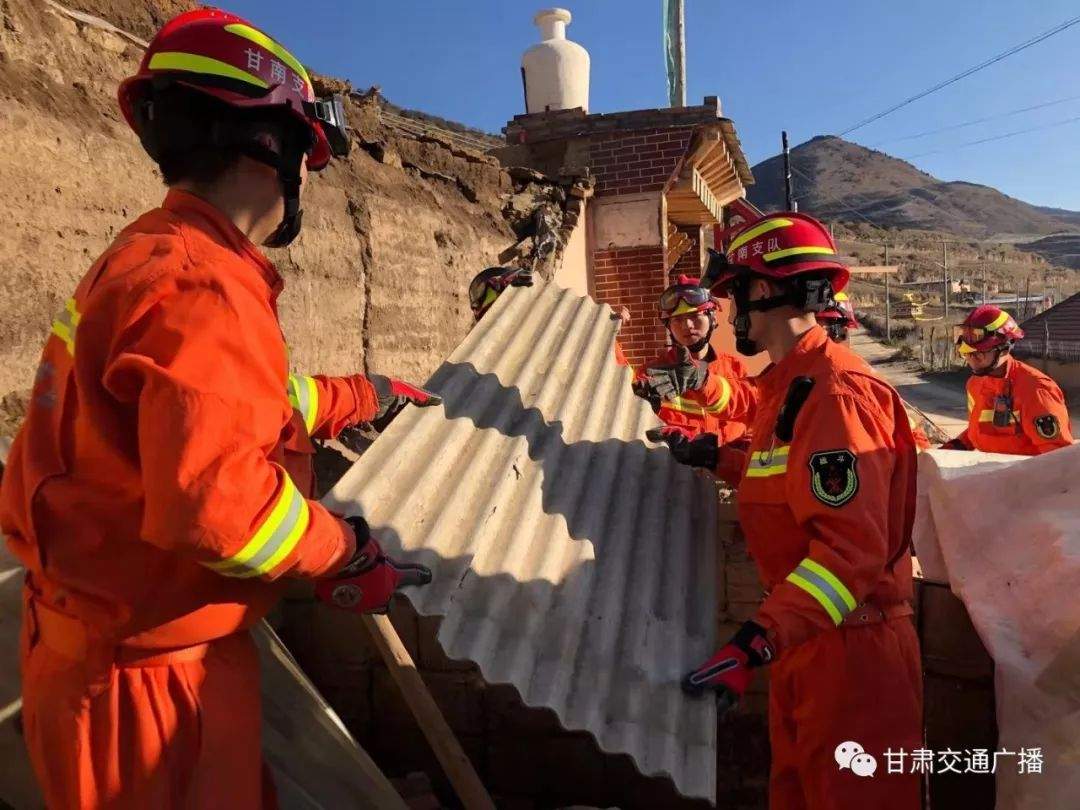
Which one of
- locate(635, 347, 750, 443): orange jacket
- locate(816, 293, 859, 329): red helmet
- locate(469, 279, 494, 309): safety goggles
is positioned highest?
locate(469, 279, 494, 309): safety goggles

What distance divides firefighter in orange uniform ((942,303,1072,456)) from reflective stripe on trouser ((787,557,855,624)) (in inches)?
153

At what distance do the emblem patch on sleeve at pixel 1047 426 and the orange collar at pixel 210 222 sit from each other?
554 centimetres

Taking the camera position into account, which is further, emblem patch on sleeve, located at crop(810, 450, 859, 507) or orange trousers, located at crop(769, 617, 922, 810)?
orange trousers, located at crop(769, 617, 922, 810)

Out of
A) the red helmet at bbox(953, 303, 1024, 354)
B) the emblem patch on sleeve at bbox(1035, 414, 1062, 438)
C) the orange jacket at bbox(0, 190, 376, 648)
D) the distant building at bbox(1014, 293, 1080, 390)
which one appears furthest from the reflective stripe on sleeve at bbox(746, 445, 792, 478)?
the distant building at bbox(1014, 293, 1080, 390)

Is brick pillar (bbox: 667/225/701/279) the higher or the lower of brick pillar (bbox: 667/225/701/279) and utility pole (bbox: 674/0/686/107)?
the lower

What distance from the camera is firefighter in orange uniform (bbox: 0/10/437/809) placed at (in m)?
1.28

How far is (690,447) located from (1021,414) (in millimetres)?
4001

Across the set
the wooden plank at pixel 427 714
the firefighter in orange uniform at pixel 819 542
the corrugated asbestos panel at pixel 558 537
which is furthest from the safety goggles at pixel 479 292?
the wooden plank at pixel 427 714

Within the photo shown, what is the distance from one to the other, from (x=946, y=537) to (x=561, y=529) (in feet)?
6.30

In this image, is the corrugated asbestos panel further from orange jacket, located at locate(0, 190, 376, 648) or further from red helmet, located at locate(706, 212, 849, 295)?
red helmet, located at locate(706, 212, 849, 295)

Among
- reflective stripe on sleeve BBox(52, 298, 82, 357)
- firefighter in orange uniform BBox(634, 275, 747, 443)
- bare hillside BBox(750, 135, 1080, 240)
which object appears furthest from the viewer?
bare hillside BBox(750, 135, 1080, 240)

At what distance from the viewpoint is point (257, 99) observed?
4.99 feet

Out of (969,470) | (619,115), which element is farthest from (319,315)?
(619,115)

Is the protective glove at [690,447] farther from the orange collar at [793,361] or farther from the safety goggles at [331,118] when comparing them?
the safety goggles at [331,118]
